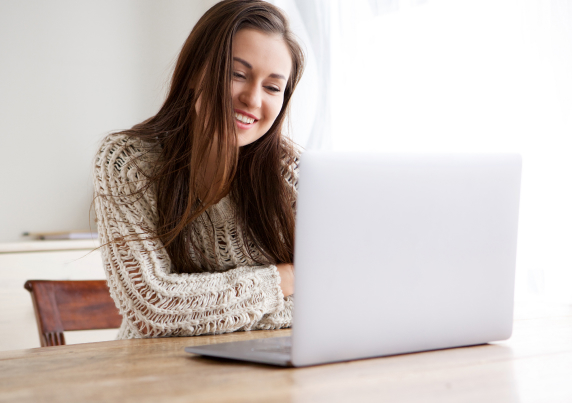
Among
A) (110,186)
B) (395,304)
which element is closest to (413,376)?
(395,304)

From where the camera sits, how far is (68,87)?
285cm

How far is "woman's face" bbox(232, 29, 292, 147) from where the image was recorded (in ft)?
3.86

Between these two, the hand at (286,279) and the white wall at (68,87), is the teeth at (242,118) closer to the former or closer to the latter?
the hand at (286,279)

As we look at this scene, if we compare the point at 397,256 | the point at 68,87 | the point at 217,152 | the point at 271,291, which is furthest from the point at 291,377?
the point at 68,87

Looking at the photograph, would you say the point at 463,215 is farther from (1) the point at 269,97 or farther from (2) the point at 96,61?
(2) the point at 96,61

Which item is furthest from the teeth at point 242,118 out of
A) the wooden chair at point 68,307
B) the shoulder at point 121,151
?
the wooden chair at point 68,307

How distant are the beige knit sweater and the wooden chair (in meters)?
0.11

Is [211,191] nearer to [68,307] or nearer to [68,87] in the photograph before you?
[68,307]

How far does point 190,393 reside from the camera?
0.49m

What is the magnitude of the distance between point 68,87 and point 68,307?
1.93 metres

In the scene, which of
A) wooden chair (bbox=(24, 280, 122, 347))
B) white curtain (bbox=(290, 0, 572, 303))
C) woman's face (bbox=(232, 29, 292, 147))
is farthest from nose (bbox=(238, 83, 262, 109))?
wooden chair (bbox=(24, 280, 122, 347))

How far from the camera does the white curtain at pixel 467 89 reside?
1369mm

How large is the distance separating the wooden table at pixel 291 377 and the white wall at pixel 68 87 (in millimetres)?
2171

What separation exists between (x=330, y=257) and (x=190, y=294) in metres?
0.44
